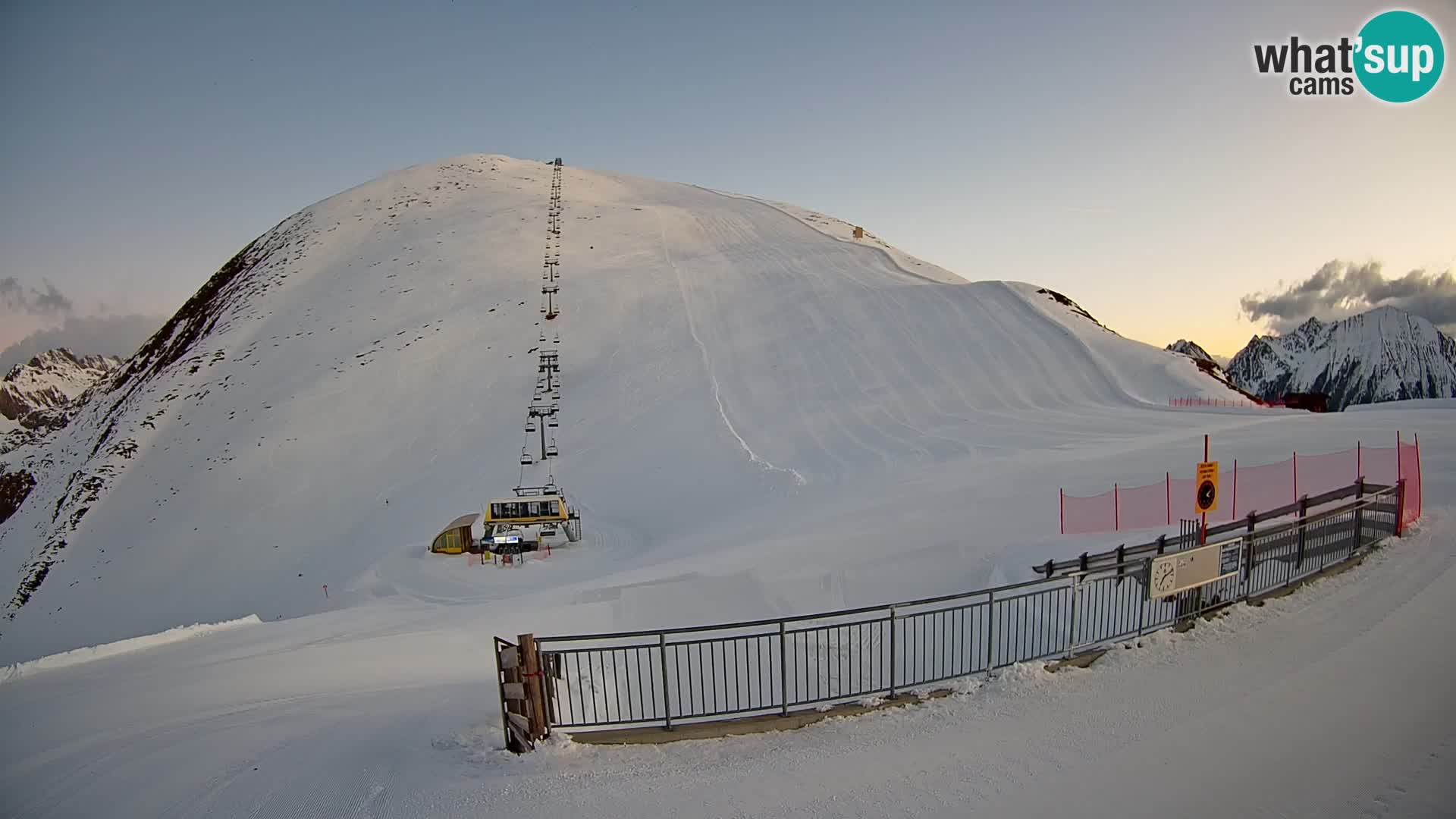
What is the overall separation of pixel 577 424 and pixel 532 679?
25.6m

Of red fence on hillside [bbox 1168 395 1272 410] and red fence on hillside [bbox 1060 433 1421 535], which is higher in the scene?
red fence on hillside [bbox 1168 395 1272 410]

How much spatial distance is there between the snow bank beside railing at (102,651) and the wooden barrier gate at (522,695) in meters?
11.9

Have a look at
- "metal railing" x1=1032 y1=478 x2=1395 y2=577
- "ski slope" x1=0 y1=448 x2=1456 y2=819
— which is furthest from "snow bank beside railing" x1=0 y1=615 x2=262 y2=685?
"metal railing" x1=1032 y1=478 x2=1395 y2=577

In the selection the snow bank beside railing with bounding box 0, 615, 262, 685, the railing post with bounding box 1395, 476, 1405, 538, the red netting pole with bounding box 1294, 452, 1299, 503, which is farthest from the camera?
the red netting pole with bounding box 1294, 452, 1299, 503

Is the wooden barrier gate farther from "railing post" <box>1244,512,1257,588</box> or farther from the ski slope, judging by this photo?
"railing post" <box>1244,512,1257,588</box>

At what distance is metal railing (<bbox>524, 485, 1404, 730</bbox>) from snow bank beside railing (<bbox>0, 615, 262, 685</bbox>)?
29.8ft

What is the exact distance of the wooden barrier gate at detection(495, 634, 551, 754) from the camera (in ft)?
22.8

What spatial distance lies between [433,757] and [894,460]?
20.7m

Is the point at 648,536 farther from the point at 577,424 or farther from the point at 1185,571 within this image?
the point at 1185,571

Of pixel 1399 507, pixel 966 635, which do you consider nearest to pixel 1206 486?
pixel 966 635

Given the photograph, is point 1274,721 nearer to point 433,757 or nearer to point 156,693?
point 433,757

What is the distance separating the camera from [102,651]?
14.4 metres

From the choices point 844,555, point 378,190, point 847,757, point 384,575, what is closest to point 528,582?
point 384,575

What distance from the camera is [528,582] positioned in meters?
19.0
